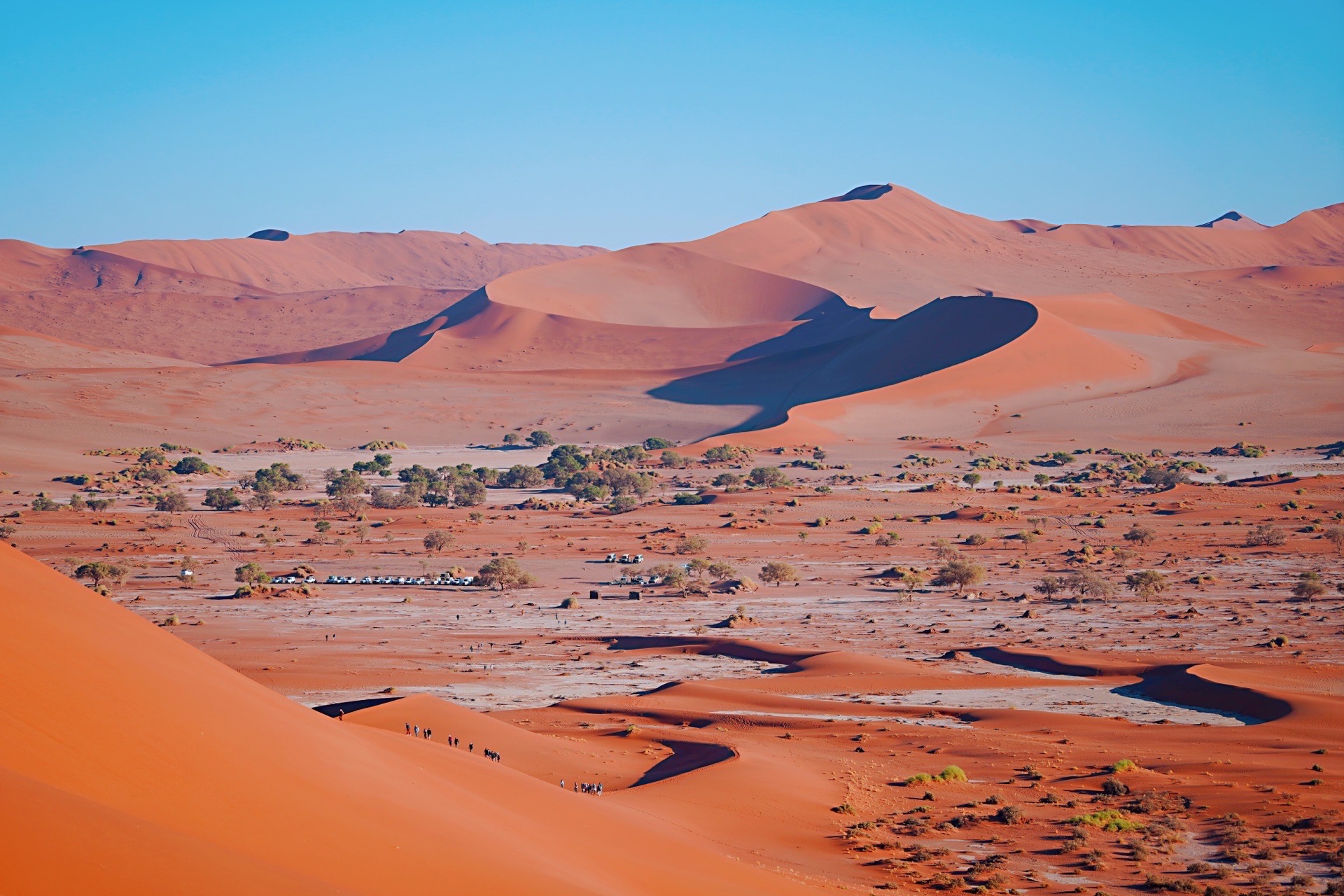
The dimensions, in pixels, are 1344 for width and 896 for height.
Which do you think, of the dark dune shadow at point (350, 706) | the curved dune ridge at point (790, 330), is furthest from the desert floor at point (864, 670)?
the curved dune ridge at point (790, 330)

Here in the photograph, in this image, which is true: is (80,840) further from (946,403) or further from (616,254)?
(616,254)

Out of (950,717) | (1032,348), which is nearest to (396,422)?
(1032,348)

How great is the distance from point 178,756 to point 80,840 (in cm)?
198

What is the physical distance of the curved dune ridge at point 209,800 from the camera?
550 centimetres

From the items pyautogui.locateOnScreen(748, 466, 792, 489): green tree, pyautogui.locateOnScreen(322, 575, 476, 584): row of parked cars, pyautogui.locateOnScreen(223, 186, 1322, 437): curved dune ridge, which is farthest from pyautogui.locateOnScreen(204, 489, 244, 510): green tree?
pyautogui.locateOnScreen(223, 186, 1322, 437): curved dune ridge

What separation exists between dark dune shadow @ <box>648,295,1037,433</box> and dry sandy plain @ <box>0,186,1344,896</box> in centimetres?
55

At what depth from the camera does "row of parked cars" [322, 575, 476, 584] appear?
33719 millimetres

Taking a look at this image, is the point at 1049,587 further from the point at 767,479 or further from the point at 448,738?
the point at 767,479

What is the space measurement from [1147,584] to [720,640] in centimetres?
1157

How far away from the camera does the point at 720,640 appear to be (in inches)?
1036

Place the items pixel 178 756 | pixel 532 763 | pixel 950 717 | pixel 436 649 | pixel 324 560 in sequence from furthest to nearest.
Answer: pixel 324 560, pixel 436 649, pixel 950 717, pixel 532 763, pixel 178 756

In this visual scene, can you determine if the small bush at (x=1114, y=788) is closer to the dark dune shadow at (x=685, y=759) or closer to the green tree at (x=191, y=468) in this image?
the dark dune shadow at (x=685, y=759)

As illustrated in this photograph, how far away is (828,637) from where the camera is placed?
26.7 metres

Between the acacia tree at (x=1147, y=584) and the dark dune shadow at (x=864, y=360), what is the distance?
54.9 m
